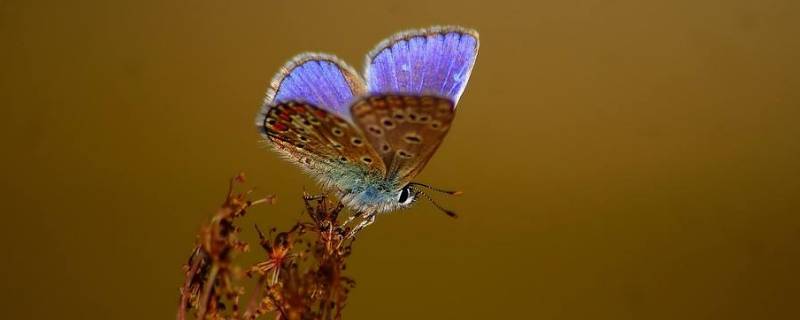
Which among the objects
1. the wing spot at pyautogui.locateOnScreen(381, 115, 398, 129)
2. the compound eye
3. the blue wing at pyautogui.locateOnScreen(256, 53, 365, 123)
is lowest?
the compound eye

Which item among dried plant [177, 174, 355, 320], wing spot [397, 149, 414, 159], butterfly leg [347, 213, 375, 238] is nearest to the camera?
dried plant [177, 174, 355, 320]

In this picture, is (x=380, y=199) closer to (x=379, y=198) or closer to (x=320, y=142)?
(x=379, y=198)

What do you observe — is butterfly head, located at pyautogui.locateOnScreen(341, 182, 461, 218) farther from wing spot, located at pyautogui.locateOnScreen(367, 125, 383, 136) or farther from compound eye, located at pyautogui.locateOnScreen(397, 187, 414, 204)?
wing spot, located at pyautogui.locateOnScreen(367, 125, 383, 136)

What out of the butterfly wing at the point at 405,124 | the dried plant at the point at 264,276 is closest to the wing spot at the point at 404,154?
the butterfly wing at the point at 405,124

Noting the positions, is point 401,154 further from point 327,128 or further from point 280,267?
point 280,267

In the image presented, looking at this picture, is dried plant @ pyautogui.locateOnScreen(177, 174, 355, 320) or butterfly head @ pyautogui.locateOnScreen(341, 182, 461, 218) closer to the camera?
dried plant @ pyautogui.locateOnScreen(177, 174, 355, 320)

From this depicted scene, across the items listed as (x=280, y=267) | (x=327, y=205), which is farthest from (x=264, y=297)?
(x=327, y=205)

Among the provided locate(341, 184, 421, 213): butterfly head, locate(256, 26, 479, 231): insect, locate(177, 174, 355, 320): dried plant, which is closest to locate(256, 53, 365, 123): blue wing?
locate(256, 26, 479, 231): insect
